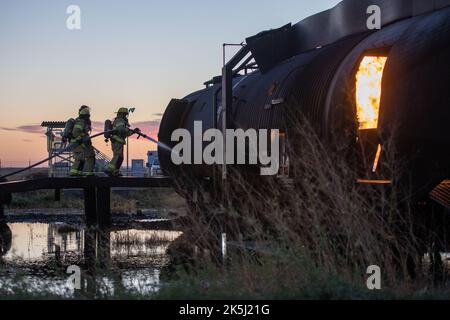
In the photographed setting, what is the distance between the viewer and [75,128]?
693 inches

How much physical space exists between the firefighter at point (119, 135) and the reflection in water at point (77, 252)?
6.19 ft

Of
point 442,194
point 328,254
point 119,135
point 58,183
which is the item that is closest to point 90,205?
point 58,183

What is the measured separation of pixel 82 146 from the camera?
1783cm

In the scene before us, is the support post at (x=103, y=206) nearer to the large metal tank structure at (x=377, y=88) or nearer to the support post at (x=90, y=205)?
the support post at (x=90, y=205)

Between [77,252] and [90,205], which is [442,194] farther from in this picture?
[90,205]

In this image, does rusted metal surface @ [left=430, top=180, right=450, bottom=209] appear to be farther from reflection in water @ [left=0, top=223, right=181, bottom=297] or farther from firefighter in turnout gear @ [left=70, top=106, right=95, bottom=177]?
firefighter in turnout gear @ [left=70, top=106, right=95, bottom=177]

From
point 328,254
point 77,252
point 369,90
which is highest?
point 369,90

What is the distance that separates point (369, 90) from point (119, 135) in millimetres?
9495

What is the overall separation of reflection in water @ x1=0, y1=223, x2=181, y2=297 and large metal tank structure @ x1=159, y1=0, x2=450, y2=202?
11.4 ft

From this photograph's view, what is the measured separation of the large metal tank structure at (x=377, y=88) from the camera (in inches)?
339

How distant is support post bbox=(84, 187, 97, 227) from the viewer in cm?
2047

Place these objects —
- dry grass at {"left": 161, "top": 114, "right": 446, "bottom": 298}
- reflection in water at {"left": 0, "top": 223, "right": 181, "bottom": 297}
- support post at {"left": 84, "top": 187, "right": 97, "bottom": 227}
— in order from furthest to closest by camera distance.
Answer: support post at {"left": 84, "top": 187, "right": 97, "bottom": 227}
reflection in water at {"left": 0, "top": 223, "right": 181, "bottom": 297}
dry grass at {"left": 161, "top": 114, "right": 446, "bottom": 298}

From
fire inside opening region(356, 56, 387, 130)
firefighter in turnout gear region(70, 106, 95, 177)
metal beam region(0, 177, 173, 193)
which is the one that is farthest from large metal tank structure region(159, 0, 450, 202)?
metal beam region(0, 177, 173, 193)
